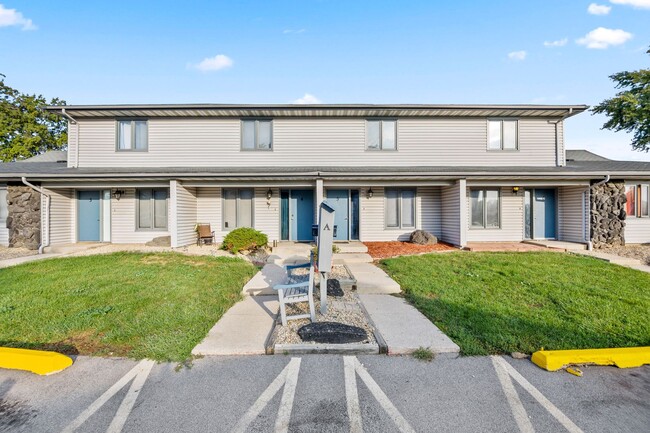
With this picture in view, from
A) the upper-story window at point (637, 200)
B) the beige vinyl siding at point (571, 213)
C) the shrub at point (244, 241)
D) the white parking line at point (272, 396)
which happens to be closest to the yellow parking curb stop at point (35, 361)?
the white parking line at point (272, 396)

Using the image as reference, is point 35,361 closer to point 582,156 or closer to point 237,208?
point 237,208

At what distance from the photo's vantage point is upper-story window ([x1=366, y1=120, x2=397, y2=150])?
12062mm

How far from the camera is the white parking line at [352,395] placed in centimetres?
235

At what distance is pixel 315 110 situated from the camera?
11328mm

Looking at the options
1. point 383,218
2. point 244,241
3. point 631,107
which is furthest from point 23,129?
point 631,107

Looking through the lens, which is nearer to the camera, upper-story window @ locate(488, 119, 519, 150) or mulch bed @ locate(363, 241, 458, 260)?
mulch bed @ locate(363, 241, 458, 260)

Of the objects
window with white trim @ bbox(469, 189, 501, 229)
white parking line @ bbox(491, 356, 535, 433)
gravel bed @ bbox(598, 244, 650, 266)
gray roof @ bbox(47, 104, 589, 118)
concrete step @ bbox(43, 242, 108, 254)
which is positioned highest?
gray roof @ bbox(47, 104, 589, 118)

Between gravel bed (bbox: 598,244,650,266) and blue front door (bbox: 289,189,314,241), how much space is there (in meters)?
10.8

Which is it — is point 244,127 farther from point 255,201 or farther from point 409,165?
point 409,165

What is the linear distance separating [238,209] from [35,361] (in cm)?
925

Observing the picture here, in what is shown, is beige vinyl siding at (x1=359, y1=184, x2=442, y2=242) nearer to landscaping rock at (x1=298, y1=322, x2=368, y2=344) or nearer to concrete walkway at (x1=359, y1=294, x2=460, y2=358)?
concrete walkway at (x1=359, y1=294, x2=460, y2=358)

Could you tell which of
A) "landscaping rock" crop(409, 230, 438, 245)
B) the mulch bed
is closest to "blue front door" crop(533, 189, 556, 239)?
the mulch bed

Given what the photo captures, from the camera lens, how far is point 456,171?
10.4 metres

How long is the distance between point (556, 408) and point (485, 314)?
2078mm
